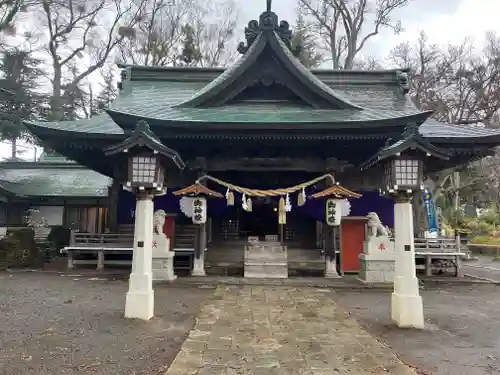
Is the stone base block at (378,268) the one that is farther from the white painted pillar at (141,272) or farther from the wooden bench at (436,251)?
the white painted pillar at (141,272)

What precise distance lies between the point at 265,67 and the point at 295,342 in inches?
404

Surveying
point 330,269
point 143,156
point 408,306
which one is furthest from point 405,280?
point 330,269

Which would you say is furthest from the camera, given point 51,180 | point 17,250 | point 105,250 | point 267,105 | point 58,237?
point 51,180

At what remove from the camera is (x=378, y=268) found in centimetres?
1173

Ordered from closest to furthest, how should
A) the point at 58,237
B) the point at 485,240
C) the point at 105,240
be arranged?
1. the point at 105,240
2. the point at 58,237
3. the point at 485,240

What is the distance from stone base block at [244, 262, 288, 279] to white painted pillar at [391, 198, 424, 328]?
220 inches

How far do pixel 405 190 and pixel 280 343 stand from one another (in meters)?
3.58

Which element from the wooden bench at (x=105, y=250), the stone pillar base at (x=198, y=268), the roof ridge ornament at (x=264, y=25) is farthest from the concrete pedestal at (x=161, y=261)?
the roof ridge ornament at (x=264, y=25)

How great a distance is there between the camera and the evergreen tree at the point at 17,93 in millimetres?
20156

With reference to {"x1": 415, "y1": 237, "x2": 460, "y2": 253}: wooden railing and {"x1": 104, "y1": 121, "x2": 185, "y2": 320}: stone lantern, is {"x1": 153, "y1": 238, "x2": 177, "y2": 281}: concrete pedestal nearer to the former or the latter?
{"x1": 104, "y1": 121, "x2": 185, "y2": 320}: stone lantern

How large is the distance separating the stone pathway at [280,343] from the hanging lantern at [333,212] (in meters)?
3.42

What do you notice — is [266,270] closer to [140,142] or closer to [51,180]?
[140,142]

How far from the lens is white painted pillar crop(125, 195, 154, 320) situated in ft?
23.6

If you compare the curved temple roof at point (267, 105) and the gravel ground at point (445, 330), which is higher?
the curved temple roof at point (267, 105)
